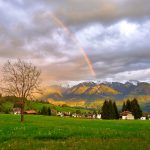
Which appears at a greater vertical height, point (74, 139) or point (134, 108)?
point (134, 108)

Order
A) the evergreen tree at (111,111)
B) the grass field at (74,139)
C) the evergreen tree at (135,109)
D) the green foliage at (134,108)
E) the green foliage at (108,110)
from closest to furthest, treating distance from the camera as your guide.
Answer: the grass field at (74,139) < the green foliage at (108,110) < the evergreen tree at (111,111) < the evergreen tree at (135,109) < the green foliage at (134,108)

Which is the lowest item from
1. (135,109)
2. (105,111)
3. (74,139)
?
(74,139)

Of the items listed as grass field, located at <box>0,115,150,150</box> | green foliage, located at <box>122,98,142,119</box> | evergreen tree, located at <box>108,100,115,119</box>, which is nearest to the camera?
grass field, located at <box>0,115,150,150</box>

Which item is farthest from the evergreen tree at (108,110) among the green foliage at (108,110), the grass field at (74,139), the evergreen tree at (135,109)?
the grass field at (74,139)

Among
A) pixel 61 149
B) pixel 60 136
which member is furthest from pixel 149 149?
pixel 60 136

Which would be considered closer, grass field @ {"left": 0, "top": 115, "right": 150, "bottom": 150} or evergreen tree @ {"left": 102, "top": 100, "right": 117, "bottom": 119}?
grass field @ {"left": 0, "top": 115, "right": 150, "bottom": 150}

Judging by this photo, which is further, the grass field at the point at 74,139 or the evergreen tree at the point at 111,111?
the evergreen tree at the point at 111,111

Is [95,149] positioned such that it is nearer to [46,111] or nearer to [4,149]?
[4,149]

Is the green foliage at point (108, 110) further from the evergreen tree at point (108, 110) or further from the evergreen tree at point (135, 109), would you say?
the evergreen tree at point (135, 109)

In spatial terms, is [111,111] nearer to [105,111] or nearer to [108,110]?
[108,110]

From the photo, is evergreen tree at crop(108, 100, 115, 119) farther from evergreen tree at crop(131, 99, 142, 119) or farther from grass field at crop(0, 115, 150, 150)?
grass field at crop(0, 115, 150, 150)

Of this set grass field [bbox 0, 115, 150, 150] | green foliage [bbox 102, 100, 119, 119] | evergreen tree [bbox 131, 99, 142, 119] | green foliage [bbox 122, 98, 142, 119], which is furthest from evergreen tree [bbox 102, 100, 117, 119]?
grass field [bbox 0, 115, 150, 150]

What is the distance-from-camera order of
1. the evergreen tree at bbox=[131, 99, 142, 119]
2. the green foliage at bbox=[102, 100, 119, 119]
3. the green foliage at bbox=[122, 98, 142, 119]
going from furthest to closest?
the green foliage at bbox=[122, 98, 142, 119]
the evergreen tree at bbox=[131, 99, 142, 119]
the green foliage at bbox=[102, 100, 119, 119]

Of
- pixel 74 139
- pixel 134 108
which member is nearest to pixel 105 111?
pixel 134 108
